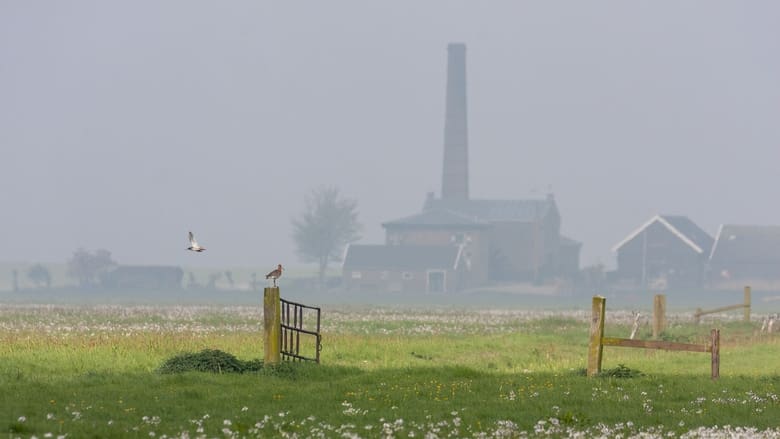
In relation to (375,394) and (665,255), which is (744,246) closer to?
(665,255)

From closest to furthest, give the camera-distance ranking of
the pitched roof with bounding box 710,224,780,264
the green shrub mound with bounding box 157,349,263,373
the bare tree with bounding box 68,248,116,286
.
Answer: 1. the green shrub mound with bounding box 157,349,263,373
2. the pitched roof with bounding box 710,224,780,264
3. the bare tree with bounding box 68,248,116,286

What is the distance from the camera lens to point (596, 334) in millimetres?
24891

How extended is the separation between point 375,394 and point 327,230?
155 meters

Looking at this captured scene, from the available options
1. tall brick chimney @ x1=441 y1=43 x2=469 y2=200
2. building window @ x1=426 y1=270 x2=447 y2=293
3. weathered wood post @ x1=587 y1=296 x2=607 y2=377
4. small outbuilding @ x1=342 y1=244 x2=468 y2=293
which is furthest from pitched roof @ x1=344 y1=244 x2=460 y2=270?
weathered wood post @ x1=587 y1=296 x2=607 y2=377

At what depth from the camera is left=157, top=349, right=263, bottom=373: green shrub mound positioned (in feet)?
83.5

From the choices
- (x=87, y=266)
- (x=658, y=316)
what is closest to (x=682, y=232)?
(x=87, y=266)

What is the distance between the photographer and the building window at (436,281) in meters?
136

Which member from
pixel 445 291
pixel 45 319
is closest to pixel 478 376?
pixel 45 319

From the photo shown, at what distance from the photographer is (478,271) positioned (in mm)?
141125

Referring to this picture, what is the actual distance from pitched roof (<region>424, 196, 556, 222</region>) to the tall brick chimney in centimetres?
990

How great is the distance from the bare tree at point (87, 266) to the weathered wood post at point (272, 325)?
14518cm

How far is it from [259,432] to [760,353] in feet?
77.7

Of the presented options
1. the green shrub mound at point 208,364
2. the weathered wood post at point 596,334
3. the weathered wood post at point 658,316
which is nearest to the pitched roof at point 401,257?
the weathered wood post at point 658,316

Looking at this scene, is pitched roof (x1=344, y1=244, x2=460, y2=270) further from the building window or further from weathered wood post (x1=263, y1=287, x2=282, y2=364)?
weathered wood post (x1=263, y1=287, x2=282, y2=364)
